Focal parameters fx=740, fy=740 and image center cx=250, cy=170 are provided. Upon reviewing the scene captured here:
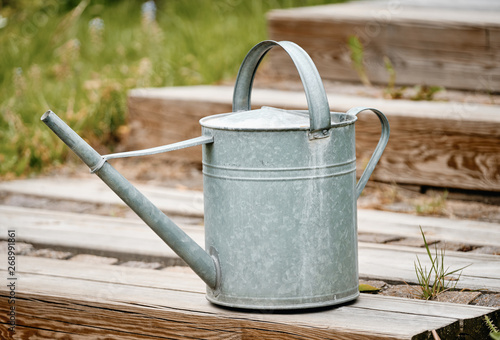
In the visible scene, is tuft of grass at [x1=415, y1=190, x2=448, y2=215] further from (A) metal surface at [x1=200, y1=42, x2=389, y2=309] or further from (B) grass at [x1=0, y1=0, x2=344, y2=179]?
(B) grass at [x1=0, y1=0, x2=344, y2=179]

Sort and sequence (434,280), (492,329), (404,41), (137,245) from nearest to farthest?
(492,329), (434,280), (137,245), (404,41)

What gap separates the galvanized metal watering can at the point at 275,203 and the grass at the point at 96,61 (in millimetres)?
1993

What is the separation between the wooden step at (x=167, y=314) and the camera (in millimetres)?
1585

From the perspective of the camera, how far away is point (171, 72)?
4.34m

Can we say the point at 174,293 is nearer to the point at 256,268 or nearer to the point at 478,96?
the point at 256,268

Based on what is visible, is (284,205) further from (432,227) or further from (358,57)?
(358,57)

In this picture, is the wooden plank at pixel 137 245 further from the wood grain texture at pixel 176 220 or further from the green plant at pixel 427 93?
the green plant at pixel 427 93

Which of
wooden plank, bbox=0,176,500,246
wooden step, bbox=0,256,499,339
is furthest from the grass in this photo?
wooden step, bbox=0,256,499,339

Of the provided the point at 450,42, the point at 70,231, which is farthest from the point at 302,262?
the point at 450,42

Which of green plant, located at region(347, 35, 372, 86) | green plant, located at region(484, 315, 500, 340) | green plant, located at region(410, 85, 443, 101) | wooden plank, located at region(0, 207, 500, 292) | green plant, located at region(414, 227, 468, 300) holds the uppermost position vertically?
green plant, located at region(347, 35, 372, 86)

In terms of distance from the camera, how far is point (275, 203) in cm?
163

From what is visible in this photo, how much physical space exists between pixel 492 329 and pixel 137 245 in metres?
1.17

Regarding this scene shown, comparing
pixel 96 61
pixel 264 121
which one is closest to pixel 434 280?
pixel 264 121

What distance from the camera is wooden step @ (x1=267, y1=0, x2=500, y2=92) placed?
131 inches
